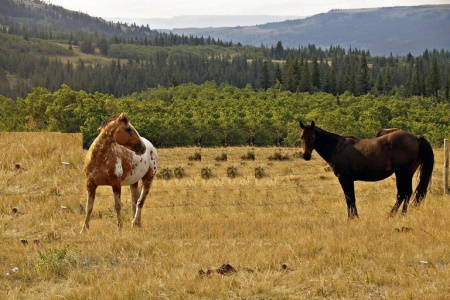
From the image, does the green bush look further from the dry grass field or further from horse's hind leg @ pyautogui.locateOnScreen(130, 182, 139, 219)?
horse's hind leg @ pyautogui.locateOnScreen(130, 182, 139, 219)

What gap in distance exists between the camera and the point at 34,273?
8570 millimetres

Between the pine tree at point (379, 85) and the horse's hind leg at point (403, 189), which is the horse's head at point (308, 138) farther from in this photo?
the pine tree at point (379, 85)

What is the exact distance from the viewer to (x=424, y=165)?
44.3 feet

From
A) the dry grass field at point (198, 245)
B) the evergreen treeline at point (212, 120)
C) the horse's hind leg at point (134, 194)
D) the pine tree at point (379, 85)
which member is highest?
the horse's hind leg at point (134, 194)

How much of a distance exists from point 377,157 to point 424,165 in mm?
1382

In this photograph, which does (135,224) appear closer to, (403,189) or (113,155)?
(113,155)

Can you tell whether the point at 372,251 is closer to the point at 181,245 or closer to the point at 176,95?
the point at 181,245

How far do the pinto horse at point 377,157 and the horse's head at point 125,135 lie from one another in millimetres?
4801

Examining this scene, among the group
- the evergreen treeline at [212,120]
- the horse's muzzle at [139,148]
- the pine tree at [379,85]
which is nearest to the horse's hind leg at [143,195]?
the horse's muzzle at [139,148]

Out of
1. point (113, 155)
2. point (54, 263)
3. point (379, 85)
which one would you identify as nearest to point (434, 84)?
point (379, 85)

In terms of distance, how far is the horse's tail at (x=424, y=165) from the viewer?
13.3 metres

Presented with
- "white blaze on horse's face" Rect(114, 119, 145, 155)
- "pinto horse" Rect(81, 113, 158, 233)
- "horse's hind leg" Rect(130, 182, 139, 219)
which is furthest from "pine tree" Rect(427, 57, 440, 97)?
"white blaze on horse's face" Rect(114, 119, 145, 155)

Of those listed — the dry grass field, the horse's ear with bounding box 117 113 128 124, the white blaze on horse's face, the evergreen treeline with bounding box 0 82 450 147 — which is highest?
the horse's ear with bounding box 117 113 128 124

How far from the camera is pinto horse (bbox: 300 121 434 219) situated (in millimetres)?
13188
